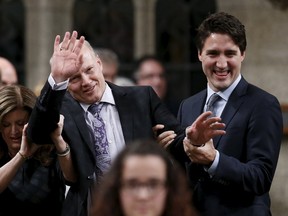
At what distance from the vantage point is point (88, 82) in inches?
262

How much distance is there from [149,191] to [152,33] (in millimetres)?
7735

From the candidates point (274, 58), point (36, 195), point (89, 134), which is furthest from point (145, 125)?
point (274, 58)

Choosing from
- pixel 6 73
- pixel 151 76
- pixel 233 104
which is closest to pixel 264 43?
pixel 151 76

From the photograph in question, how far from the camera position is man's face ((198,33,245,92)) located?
6.70 metres

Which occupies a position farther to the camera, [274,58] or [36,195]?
[274,58]

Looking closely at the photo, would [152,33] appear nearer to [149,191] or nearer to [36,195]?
[36,195]

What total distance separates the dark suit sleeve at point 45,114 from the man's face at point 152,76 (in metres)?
4.11

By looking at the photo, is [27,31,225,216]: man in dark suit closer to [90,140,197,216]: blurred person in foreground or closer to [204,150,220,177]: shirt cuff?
[204,150,220,177]: shirt cuff

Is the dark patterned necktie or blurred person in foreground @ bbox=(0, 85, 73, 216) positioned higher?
the dark patterned necktie

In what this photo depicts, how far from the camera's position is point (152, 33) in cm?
1269

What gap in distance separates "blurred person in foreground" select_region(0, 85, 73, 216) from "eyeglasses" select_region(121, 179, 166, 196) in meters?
1.91

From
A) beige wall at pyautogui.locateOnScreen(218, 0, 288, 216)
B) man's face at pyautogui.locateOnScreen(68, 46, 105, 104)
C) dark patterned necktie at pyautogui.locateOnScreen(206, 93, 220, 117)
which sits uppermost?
man's face at pyautogui.locateOnScreen(68, 46, 105, 104)

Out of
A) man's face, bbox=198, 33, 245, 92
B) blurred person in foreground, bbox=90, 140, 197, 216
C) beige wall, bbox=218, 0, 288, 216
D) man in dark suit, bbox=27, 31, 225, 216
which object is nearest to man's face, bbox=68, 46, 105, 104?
man in dark suit, bbox=27, 31, 225, 216

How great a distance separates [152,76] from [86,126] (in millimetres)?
3896
